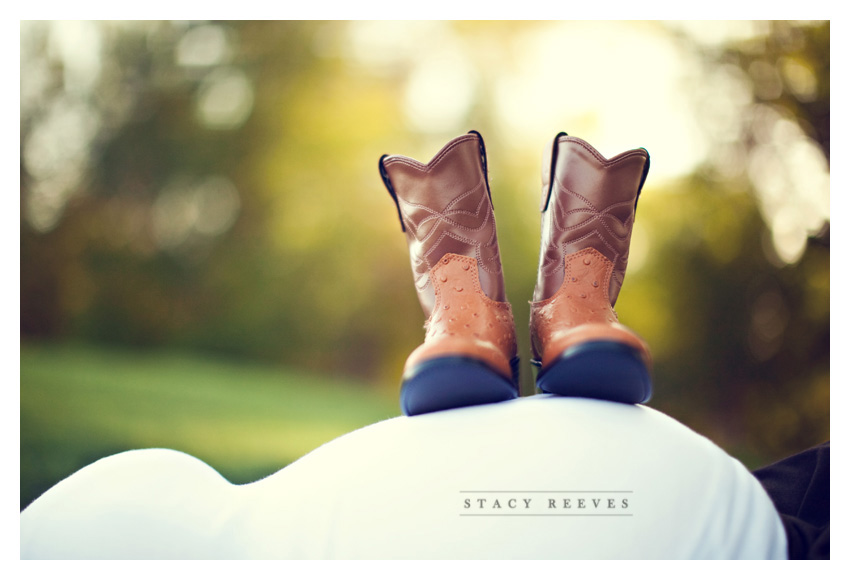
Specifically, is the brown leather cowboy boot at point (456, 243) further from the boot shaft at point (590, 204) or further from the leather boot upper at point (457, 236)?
the boot shaft at point (590, 204)

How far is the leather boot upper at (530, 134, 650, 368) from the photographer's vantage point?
0.96 metres

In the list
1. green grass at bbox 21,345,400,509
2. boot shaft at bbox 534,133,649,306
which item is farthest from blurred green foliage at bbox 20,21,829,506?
boot shaft at bbox 534,133,649,306

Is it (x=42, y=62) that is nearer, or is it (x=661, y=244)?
(x=42, y=62)

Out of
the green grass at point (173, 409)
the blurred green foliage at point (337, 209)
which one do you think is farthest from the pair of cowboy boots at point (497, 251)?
the green grass at point (173, 409)

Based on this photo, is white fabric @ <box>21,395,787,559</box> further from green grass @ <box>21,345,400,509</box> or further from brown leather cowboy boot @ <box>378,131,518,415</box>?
green grass @ <box>21,345,400,509</box>

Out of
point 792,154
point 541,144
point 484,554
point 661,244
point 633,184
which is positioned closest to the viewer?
point 484,554

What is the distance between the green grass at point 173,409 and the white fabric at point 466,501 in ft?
1.22

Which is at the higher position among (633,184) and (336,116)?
(336,116)

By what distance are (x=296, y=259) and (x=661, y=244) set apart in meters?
1.14

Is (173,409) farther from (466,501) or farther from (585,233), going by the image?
(585,233)

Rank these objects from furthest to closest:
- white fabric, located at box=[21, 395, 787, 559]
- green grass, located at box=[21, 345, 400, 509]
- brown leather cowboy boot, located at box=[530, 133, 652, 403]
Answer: green grass, located at box=[21, 345, 400, 509]
brown leather cowboy boot, located at box=[530, 133, 652, 403]
white fabric, located at box=[21, 395, 787, 559]

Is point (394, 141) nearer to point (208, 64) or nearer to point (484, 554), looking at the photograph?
point (208, 64)

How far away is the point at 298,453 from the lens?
1747 mm
